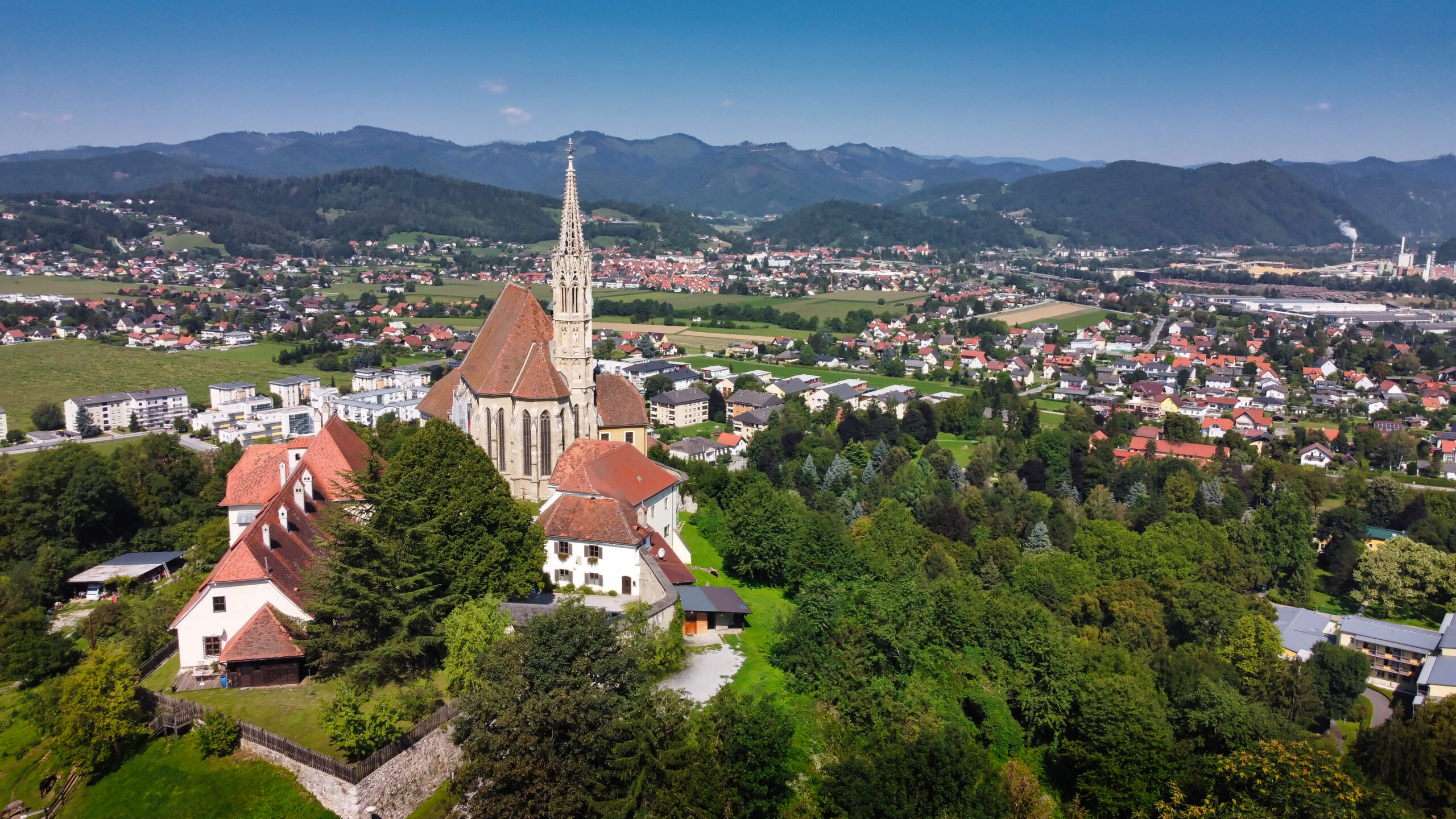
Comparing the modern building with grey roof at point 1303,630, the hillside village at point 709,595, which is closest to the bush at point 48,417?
the hillside village at point 709,595

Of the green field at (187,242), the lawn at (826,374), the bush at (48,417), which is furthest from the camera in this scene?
the green field at (187,242)

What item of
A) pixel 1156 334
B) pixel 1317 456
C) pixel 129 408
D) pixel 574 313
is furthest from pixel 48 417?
pixel 1156 334

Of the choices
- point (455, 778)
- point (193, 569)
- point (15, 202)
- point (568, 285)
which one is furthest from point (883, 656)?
point (15, 202)

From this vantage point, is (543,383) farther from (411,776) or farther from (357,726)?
(357,726)

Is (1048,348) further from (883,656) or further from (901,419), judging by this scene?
(883,656)

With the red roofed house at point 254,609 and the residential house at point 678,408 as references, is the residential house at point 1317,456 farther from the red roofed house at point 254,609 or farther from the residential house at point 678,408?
the red roofed house at point 254,609

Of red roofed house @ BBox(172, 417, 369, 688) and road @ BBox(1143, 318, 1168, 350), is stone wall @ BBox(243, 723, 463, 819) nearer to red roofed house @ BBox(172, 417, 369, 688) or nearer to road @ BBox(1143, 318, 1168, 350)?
red roofed house @ BBox(172, 417, 369, 688)
